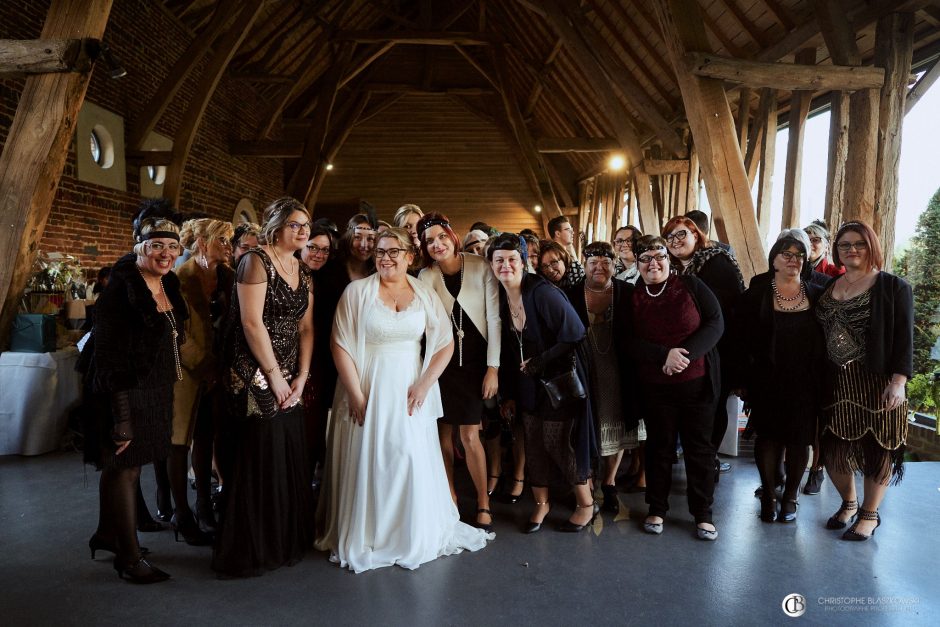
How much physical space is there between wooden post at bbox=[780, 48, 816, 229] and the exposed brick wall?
23.8 feet

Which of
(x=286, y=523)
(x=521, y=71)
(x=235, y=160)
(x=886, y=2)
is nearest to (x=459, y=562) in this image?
(x=286, y=523)

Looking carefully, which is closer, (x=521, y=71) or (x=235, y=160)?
(x=235, y=160)

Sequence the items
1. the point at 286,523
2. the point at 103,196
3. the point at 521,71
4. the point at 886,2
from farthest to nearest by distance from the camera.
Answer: the point at 521,71 → the point at 103,196 → the point at 886,2 → the point at 286,523

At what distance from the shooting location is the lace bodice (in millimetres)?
2645

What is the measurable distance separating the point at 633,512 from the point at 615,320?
3.79 feet

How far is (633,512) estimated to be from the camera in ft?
10.9

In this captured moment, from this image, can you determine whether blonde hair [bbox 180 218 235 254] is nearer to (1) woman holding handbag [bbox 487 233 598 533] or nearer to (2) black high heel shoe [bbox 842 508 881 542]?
(1) woman holding handbag [bbox 487 233 598 533]

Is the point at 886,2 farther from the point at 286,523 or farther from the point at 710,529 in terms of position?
the point at 286,523

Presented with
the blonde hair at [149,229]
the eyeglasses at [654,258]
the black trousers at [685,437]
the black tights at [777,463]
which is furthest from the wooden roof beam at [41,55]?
the black tights at [777,463]

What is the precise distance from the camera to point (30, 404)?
442 centimetres

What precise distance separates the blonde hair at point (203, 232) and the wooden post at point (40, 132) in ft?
5.25

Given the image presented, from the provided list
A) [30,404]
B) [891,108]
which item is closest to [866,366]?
[891,108]

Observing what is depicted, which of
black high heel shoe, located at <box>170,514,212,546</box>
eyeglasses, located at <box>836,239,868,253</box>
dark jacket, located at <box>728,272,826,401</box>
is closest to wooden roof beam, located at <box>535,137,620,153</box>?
dark jacket, located at <box>728,272,826,401</box>

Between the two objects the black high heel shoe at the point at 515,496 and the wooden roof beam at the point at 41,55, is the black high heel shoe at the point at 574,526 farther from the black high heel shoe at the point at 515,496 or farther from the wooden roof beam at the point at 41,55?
the wooden roof beam at the point at 41,55
